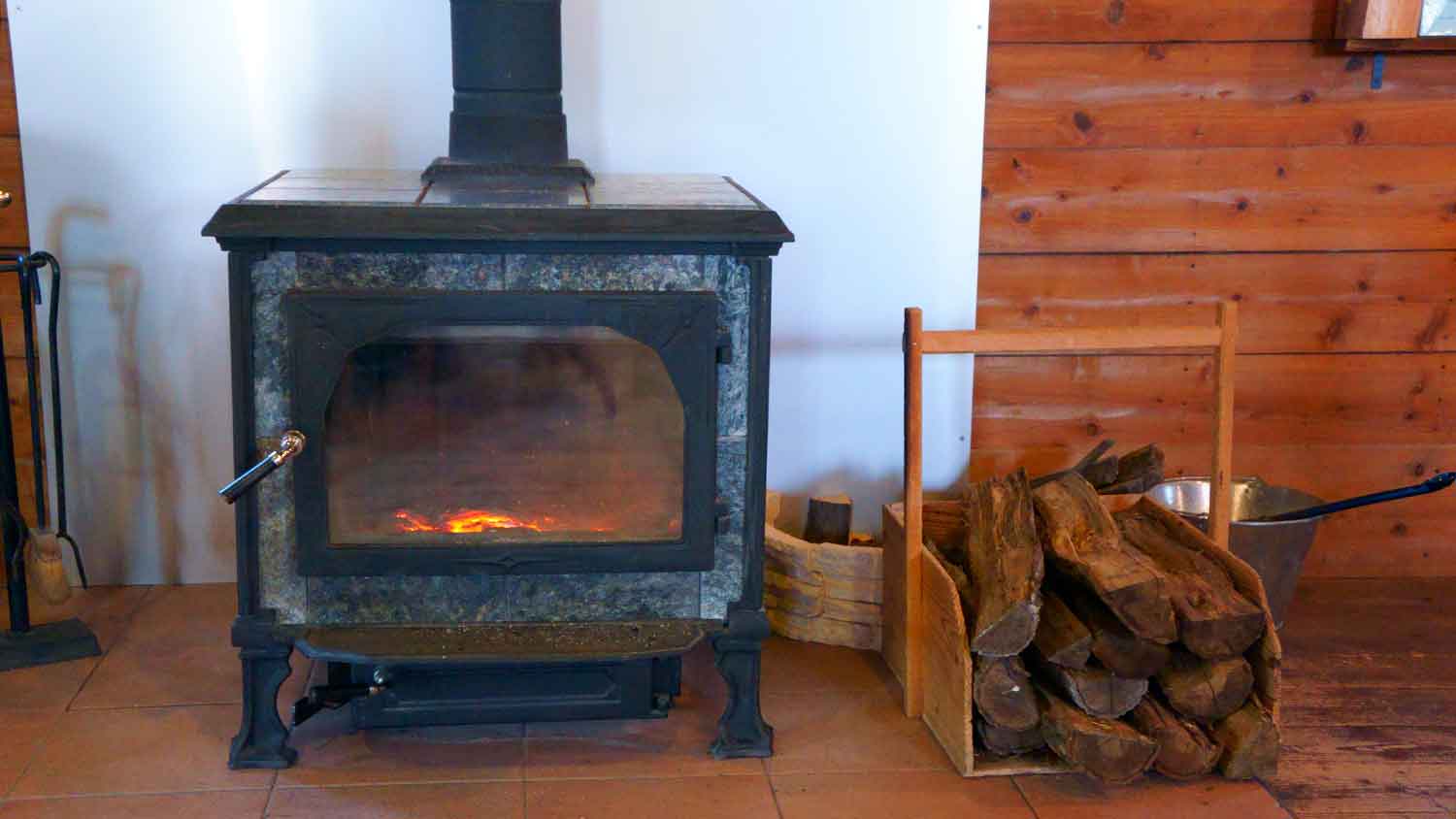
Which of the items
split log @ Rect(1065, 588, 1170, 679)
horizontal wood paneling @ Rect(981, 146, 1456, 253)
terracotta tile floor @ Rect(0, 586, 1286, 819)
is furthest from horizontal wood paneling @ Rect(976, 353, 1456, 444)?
split log @ Rect(1065, 588, 1170, 679)

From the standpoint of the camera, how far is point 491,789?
6.09 ft

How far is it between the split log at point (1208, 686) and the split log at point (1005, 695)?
0.63ft

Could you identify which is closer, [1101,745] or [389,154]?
[1101,745]

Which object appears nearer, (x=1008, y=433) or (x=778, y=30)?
(x=778, y=30)

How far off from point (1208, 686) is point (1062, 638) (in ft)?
0.70

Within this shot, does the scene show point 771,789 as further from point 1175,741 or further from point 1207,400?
point 1207,400

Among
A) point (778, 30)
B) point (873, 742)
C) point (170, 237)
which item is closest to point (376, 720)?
point (873, 742)

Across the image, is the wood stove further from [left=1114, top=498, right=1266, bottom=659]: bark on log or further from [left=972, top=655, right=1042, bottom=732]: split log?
[left=1114, top=498, right=1266, bottom=659]: bark on log

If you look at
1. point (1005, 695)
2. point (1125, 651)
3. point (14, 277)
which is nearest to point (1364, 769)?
point (1125, 651)

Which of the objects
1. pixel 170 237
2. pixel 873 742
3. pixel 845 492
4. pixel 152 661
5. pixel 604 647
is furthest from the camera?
pixel 845 492

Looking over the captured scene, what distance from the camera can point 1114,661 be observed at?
1854 mm

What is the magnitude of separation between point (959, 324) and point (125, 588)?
1.56 meters

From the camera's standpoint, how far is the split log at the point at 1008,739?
192 centimetres

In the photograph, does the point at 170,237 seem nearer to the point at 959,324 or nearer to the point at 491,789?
the point at 491,789
